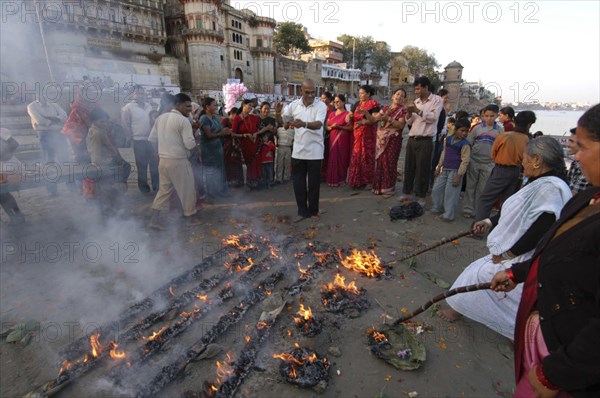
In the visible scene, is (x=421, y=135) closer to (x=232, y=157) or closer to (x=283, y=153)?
(x=283, y=153)

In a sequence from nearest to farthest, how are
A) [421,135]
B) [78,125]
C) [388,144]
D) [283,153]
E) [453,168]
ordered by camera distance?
1. [453,168]
2. [421,135]
3. [78,125]
4. [388,144]
5. [283,153]

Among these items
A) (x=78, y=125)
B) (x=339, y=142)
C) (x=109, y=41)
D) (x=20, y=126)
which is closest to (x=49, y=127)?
(x=78, y=125)

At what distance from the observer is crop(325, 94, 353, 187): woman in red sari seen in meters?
7.53

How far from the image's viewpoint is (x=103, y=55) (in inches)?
1208

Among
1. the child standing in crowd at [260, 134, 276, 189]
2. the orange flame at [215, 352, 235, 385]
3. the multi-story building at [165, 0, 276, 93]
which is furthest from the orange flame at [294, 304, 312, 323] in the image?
the multi-story building at [165, 0, 276, 93]

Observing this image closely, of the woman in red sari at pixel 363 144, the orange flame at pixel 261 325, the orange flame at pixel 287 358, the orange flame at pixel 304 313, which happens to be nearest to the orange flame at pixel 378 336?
the orange flame at pixel 304 313

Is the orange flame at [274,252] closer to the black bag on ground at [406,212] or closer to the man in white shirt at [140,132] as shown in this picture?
the black bag on ground at [406,212]

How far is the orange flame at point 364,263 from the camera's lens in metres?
4.05

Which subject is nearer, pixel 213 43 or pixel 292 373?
pixel 292 373

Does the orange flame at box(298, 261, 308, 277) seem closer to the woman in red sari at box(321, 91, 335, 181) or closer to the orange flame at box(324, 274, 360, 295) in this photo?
the orange flame at box(324, 274, 360, 295)

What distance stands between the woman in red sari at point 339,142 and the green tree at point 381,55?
6028 cm

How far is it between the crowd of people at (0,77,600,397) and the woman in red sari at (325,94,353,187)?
3 cm

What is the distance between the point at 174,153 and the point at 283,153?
3353 mm

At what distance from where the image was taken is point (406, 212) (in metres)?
5.88
